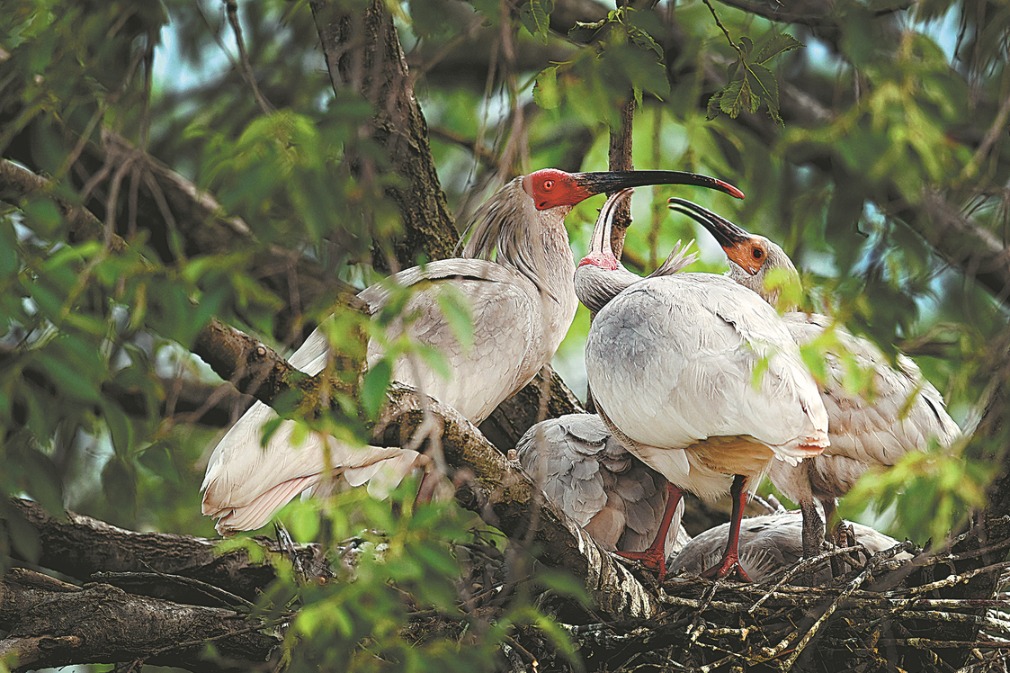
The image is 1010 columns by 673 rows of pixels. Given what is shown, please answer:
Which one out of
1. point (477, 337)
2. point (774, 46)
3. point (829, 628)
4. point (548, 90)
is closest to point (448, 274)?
point (477, 337)

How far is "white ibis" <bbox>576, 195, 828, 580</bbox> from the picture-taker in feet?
11.2

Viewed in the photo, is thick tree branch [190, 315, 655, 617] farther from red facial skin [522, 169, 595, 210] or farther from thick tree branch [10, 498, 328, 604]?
red facial skin [522, 169, 595, 210]

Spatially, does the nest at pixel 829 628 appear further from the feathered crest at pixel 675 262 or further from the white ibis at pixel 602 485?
the feathered crest at pixel 675 262

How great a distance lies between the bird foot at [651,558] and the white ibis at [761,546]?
0.14 meters

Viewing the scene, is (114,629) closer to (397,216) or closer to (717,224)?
(397,216)

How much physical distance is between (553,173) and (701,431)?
1.96 m

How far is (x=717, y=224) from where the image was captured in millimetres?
4859

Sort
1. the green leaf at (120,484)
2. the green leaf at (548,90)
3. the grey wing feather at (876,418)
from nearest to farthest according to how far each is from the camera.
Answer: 1. the green leaf at (548,90)
2. the green leaf at (120,484)
3. the grey wing feather at (876,418)

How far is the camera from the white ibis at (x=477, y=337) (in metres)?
3.82

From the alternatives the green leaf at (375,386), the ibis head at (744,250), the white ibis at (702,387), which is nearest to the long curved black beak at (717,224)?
the ibis head at (744,250)

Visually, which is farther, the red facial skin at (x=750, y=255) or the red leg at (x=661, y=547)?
the red facial skin at (x=750, y=255)

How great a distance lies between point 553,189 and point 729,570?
1999 millimetres

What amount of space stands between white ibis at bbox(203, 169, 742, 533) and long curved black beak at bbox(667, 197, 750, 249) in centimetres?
18

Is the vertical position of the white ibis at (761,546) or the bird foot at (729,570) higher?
the bird foot at (729,570)
